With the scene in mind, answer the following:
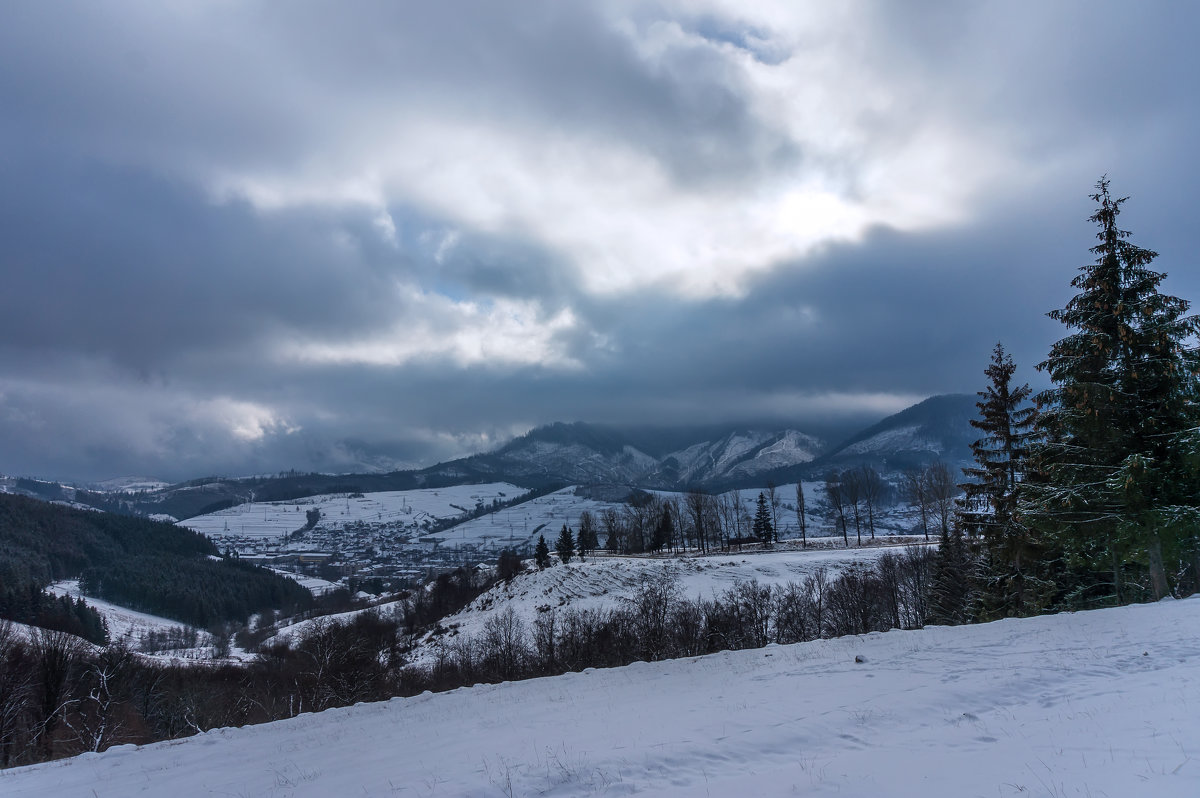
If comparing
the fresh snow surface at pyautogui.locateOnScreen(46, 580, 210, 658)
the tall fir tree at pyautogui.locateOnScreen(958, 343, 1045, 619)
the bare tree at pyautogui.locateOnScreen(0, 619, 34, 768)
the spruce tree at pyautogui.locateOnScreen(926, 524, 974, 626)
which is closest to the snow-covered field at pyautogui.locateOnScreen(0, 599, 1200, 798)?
the tall fir tree at pyautogui.locateOnScreen(958, 343, 1045, 619)

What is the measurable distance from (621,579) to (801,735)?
2447 inches

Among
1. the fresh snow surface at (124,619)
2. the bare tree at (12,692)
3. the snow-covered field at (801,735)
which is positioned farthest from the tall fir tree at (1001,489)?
the fresh snow surface at (124,619)

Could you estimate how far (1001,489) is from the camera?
99.3ft

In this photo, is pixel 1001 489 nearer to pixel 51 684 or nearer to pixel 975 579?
pixel 975 579

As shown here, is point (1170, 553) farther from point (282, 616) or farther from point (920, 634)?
point (282, 616)

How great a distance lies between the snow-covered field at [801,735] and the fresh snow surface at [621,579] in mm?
40463

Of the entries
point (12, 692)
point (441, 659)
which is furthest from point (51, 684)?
point (441, 659)

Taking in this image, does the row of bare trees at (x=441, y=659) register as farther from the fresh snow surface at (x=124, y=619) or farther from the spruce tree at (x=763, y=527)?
the fresh snow surface at (x=124, y=619)

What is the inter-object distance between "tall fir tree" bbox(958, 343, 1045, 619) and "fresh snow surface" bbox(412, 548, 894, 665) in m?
29.6

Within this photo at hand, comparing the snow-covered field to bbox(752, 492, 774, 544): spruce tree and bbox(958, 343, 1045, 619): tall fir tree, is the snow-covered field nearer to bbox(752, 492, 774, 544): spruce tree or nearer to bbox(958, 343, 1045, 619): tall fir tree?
bbox(958, 343, 1045, 619): tall fir tree

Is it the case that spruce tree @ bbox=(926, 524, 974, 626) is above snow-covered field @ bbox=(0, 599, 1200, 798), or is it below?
below

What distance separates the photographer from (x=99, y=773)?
15422 mm

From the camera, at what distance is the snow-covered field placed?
8.49 metres

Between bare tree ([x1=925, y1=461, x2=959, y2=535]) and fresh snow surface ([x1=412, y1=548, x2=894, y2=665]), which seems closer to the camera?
fresh snow surface ([x1=412, y1=548, x2=894, y2=665])
